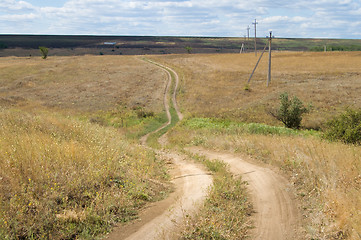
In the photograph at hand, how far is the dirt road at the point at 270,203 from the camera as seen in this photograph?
21.4 ft

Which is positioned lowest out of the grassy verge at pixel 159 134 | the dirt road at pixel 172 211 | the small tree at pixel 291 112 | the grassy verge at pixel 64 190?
the grassy verge at pixel 159 134

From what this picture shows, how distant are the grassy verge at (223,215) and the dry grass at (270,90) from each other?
23.0m

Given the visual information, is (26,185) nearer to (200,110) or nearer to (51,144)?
(51,144)

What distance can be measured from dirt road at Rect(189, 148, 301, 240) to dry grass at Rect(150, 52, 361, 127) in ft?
67.3

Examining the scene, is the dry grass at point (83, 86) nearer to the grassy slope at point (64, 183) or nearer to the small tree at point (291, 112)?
the small tree at point (291, 112)

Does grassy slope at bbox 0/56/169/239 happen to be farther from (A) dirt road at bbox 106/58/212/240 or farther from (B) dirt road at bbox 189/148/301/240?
(B) dirt road at bbox 189/148/301/240

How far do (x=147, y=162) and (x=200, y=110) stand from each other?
81.1ft

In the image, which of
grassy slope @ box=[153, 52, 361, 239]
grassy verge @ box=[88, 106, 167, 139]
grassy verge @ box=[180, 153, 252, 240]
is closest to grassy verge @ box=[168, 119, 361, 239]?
grassy slope @ box=[153, 52, 361, 239]

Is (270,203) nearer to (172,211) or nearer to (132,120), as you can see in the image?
(172,211)

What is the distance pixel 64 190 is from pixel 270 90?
4137 cm

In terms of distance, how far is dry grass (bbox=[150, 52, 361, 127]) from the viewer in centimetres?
3325

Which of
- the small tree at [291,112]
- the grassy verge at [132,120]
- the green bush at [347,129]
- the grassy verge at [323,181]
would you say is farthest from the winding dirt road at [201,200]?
the small tree at [291,112]

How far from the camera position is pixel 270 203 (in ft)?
25.9

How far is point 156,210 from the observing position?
7.00 metres
